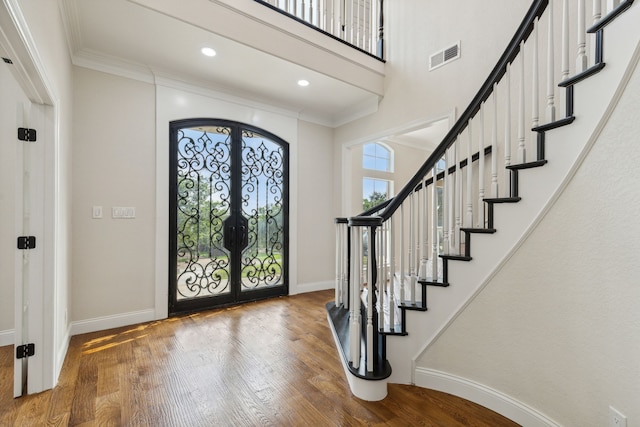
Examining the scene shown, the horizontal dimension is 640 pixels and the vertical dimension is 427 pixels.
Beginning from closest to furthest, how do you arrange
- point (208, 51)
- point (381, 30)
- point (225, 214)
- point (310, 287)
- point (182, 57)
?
point (208, 51), point (182, 57), point (225, 214), point (381, 30), point (310, 287)

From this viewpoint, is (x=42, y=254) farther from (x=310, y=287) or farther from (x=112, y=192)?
(x=310, y=287)

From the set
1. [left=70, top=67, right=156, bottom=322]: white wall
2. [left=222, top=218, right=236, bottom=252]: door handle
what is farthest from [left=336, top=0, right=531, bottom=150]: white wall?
[left=70, top=67, right=156, bottom=322]: white wall

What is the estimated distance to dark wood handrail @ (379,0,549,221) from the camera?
1.62 m

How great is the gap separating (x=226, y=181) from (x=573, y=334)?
3560 mm

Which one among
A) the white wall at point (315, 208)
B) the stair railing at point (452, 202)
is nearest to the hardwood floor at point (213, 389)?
the stair railing at point (452, 202)

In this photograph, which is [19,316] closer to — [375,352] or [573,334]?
[375,352]

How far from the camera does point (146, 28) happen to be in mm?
2551

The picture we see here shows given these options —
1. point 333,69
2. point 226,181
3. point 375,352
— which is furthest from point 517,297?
point 226,181

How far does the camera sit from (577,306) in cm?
137

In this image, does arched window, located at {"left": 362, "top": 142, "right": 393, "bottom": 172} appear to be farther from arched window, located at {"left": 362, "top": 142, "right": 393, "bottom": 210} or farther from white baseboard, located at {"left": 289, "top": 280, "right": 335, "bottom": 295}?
white baseboard, located at {"left": 289, "top": 280, "right": 335, "bottom": 295}

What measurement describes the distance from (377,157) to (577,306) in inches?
179

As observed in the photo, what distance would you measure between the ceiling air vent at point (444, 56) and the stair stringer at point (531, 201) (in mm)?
2033

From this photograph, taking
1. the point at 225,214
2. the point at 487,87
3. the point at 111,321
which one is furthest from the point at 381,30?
the point at 111,321

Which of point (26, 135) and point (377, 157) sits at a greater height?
point (377, 157)
